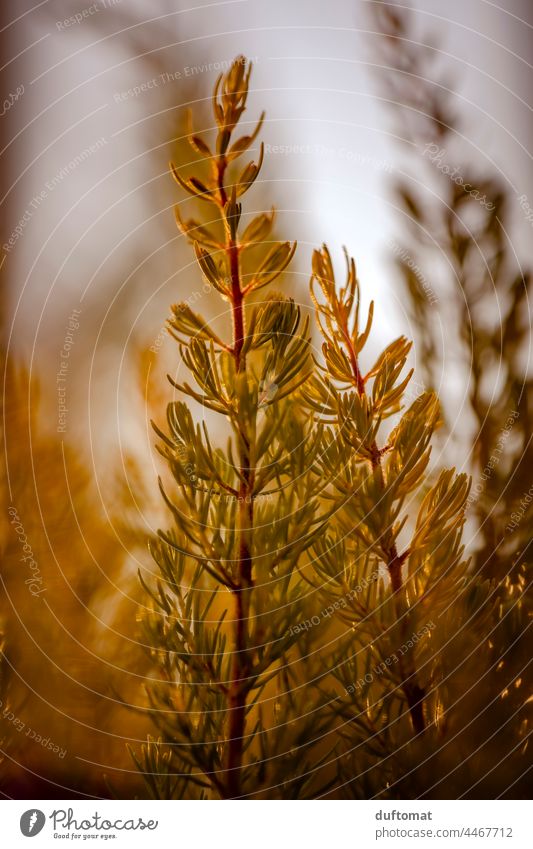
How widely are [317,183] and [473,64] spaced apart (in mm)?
143

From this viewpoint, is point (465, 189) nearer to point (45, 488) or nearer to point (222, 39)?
point (222, 39)

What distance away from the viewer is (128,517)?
0.35 m

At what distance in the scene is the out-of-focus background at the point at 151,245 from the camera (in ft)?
1.11
